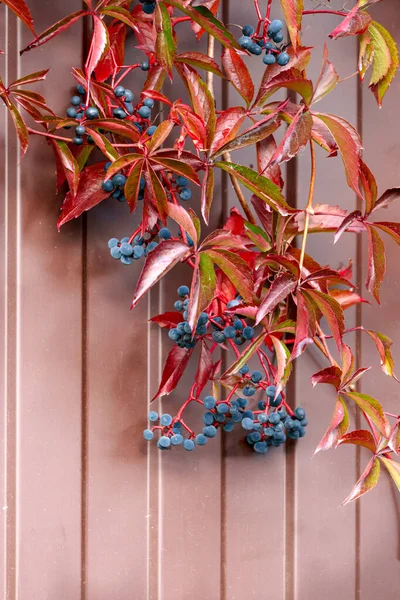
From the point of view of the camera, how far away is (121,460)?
790mm

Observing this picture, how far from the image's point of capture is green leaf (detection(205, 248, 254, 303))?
2.06 feet

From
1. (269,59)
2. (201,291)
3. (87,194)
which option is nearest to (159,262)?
(201,291)

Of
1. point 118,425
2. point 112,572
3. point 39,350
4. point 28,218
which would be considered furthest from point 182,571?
point 28,218

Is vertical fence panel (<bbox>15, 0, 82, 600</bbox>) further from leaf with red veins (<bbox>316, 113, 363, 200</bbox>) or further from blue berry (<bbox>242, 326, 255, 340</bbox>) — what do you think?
leaf with red veins (<bbox>316, 113, 363, 200</bbox>)

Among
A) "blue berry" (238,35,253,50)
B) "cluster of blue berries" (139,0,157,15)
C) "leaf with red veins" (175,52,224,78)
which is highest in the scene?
"cluster of blue berries" (139,0,157,15)

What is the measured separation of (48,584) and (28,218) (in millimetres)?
480

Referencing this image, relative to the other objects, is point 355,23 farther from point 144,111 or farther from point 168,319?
point 168,319

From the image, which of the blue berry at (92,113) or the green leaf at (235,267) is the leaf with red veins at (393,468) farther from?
the blue berry at (92,113)

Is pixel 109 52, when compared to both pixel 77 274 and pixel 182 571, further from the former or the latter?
pixel 182 571

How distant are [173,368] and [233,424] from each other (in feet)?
0.34

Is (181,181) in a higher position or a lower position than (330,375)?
higher

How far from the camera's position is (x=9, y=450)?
0.76 metres

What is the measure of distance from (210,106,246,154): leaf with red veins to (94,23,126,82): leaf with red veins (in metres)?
0.17

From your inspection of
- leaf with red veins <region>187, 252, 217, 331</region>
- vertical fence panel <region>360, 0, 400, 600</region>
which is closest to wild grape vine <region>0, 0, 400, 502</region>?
leaf with red veins <region>187, 252, 217, 331</region>
